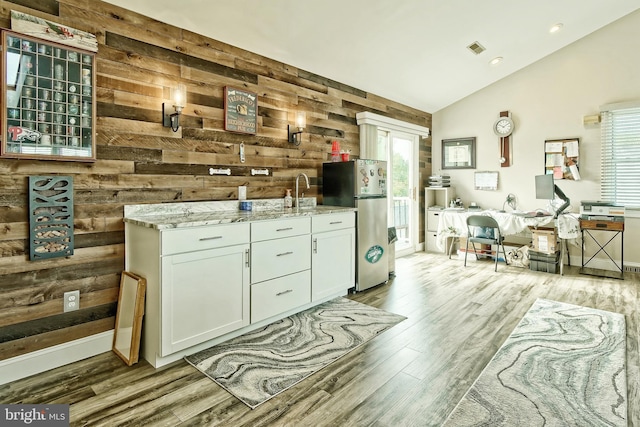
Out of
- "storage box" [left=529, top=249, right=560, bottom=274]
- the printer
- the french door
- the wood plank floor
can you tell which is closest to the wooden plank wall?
the wood plank floor

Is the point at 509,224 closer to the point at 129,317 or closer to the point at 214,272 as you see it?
the point at 214,272

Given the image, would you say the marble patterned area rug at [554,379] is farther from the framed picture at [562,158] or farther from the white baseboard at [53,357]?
the framed picture at [562,158]

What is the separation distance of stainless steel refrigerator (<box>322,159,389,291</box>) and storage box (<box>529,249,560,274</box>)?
2.27 m

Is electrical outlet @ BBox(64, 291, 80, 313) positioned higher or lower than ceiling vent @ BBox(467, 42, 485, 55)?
lower

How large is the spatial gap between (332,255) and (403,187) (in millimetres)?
2819

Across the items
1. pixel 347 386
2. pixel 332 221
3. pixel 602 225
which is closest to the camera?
pixel 347 386

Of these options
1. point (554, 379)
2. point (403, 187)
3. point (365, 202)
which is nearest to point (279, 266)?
point (365, 202)

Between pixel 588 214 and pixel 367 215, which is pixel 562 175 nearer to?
pixel 588 214

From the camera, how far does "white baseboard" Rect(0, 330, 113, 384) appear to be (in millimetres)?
2115

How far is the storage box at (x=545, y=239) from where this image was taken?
4.67 m

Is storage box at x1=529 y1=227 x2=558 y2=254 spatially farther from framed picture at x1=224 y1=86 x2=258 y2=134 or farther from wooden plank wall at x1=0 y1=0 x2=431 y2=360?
framed picture at x1=224 y1=86 x2=258 y2=134

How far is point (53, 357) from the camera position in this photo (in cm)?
227

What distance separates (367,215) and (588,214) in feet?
9.53

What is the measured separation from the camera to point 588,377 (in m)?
2.16
